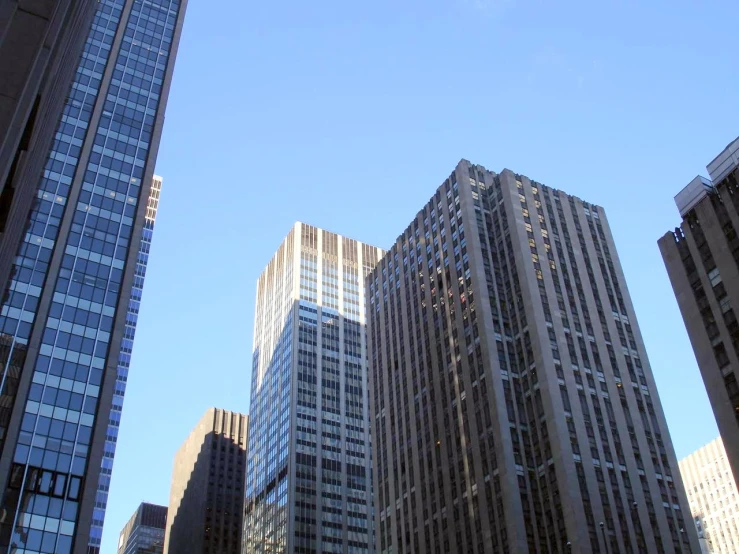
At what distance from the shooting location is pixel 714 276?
7688 cm

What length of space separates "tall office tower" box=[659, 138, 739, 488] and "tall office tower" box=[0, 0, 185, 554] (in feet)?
200

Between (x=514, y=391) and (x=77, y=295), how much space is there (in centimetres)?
5776

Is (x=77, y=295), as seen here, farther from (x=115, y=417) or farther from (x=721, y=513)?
(x=721, y=513)

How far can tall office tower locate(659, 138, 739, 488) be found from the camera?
71875 millimetres

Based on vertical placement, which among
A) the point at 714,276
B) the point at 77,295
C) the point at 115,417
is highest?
the point at 115,417

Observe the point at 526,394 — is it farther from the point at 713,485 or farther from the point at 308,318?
the point at 713,485

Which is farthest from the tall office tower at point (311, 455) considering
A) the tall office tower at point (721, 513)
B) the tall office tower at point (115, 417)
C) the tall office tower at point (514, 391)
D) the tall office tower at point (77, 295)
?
the tall office tower at point (721, 513)

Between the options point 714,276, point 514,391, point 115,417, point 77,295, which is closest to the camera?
point 714,276

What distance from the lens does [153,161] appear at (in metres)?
110

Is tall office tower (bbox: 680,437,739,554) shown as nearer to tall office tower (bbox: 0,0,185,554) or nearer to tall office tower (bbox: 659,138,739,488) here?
tall office tower (bbox: 659,138,739,488)

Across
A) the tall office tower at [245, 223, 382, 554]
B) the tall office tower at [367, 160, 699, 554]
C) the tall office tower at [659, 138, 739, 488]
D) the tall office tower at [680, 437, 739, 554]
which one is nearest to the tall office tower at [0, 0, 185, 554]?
the tall office tower at [367, 160, 699, 554]

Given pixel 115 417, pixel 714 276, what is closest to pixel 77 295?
pixel 115 417

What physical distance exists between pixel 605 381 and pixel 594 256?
→ 81.6 feet

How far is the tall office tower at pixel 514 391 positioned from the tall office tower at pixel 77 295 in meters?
46.8
